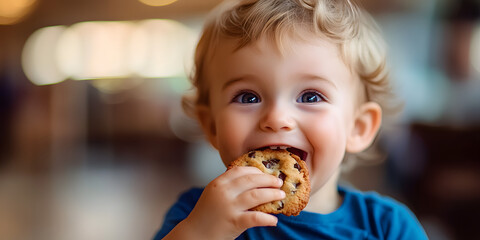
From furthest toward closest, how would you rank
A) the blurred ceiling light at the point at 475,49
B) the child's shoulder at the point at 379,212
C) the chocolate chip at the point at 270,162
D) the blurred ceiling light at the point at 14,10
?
the blurred ceiling light at the point at 14,10, the blurred ceiling light at the point at 475,49, the child's shoulder at the point at 379,212, the chocolate chip at the point at 270,162

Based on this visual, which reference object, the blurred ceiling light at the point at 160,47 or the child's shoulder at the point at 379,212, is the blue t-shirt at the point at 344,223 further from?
the blurred ceiling light at the point at 160,47

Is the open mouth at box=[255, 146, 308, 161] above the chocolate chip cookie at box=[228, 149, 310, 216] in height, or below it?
above

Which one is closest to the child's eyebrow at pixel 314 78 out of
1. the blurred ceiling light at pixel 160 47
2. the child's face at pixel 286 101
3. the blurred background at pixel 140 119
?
the child's face at pixel 286 101

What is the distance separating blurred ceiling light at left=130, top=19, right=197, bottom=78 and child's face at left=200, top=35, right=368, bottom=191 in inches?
182

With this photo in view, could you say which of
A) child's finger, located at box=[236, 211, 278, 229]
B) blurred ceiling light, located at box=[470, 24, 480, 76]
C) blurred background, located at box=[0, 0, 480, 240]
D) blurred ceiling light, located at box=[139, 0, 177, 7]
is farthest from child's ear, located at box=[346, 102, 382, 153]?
blurred ceiling light, located at box=[139, 0, 177, 7]

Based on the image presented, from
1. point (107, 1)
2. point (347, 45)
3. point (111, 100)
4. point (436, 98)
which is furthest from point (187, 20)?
point (347, 45)

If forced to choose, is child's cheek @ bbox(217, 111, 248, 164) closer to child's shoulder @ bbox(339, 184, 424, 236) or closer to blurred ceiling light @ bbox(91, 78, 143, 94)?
child's shoulder @ bbox(339, 184, 424, 236)

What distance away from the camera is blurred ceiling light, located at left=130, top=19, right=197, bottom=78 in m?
5.50

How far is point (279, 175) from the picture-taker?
0.79 m

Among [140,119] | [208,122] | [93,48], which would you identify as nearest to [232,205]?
[208,122]

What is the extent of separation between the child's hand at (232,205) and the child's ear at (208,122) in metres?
0.33

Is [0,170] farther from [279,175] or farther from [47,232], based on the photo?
[279,175]

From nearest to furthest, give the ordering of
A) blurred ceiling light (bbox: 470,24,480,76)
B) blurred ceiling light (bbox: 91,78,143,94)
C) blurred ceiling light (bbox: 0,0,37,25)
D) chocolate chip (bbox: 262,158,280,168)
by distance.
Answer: chocolate chip (bbox: 262,158,280,168) → blurred ceiling light (bbox: 470,24,480,76) → blurred ceiling light (bbox: 0,0,37,25) → blurred ceiling light (bbox: 91,78,143,94)

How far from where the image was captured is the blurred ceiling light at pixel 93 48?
549 centimetres
